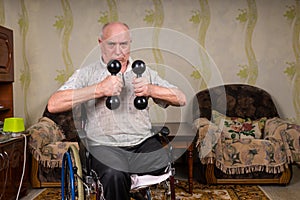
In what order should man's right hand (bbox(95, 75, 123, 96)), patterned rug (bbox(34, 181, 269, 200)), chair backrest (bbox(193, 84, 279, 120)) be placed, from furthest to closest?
chair backrest (bbox(193, 84, 279, 120)), patterned rug (bbox(34, 181, 269, 200)), man's right hand (bbox(95, 75, 123, 96))

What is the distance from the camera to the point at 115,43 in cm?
221

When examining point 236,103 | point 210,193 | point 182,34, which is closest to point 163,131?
point 210,193

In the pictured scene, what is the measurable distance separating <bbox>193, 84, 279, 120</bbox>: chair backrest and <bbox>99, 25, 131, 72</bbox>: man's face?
88.8 inches

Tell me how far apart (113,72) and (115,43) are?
0.92 ft

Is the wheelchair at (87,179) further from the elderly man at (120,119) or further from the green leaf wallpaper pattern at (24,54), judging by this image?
the green leaf wallpaper pattern at (24,54)

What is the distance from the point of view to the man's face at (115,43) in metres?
2.21

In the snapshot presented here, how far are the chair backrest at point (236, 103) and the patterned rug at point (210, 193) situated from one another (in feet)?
2.77

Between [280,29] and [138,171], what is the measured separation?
310 cm

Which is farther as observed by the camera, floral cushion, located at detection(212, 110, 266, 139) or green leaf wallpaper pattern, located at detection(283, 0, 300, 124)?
green leaf wallpaper pattern, located at detection(283, 0, 300, 124)

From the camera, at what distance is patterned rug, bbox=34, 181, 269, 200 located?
3.50 m

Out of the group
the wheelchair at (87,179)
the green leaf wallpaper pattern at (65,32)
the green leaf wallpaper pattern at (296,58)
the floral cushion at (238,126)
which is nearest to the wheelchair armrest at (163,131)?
the wheelchair at (87,179)

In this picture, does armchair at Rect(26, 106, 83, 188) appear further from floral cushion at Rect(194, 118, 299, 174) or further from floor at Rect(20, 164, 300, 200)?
floral cushion at Rect(194, 118, 299, 174)

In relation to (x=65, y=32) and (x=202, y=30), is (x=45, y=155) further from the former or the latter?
(x=202, y=30)

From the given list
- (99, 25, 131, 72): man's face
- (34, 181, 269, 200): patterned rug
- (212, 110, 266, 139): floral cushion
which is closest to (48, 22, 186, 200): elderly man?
(99, 25, 131, 72): man's face
